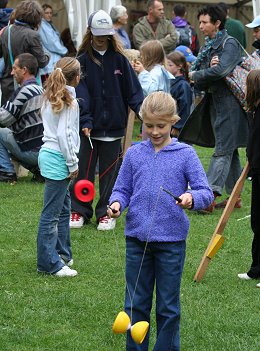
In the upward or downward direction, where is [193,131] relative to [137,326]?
downward

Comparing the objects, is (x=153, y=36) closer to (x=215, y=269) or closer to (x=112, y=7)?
(x=112, y=7)

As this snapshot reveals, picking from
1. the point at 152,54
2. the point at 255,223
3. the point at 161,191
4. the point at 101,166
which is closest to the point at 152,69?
the point at 152,54

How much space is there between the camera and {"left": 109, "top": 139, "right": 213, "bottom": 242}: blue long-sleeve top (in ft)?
15.5

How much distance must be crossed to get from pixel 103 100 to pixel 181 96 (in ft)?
8.47

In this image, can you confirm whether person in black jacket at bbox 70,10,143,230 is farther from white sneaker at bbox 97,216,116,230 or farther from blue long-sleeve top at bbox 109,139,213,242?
blue long-sleeve top at bbox 109,139,213,242

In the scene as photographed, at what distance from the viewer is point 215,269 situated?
7.36 meters

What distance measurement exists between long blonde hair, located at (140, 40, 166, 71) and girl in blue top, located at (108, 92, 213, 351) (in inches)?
217

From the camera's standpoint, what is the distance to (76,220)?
8805 mm

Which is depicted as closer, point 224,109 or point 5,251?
point 5,251

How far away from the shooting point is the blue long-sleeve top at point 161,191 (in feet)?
15.5

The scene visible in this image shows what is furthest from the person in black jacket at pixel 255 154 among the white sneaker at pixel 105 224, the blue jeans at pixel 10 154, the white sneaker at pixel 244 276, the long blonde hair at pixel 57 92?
the blue jeans at pixel 10 154

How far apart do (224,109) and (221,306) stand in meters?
4.04

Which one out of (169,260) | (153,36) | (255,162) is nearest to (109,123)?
(255,162)

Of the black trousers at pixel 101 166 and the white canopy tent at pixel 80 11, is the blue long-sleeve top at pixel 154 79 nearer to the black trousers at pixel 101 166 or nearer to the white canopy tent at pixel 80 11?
the black trousers at pixel 101 166
